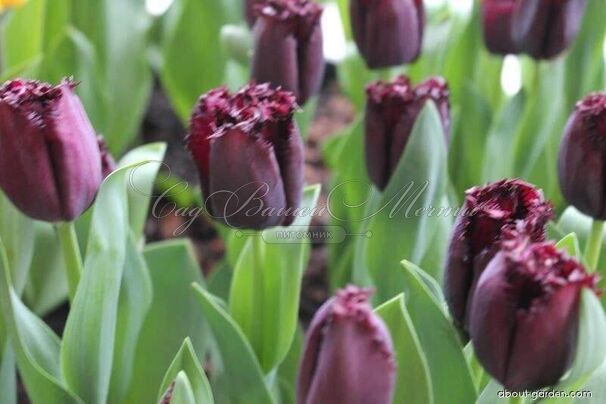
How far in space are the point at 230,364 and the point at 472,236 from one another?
0.20 meters

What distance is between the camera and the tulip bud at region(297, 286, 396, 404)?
1.27 feet

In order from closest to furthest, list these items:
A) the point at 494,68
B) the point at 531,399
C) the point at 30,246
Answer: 1. the point at 531,399
2. the point at 30,246
3. the point at 494,68

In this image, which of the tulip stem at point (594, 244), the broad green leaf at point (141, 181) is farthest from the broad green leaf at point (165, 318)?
the tulip stem at point (594, 244)

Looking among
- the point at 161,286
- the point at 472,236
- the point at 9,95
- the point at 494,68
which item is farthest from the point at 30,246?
the point at 494,68

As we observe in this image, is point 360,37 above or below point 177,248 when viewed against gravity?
above

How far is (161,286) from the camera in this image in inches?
28.1

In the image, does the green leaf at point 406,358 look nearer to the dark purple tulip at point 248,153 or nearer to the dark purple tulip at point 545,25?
the dark purple tulip at point 248,153

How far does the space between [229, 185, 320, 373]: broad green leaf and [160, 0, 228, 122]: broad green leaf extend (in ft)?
1.36

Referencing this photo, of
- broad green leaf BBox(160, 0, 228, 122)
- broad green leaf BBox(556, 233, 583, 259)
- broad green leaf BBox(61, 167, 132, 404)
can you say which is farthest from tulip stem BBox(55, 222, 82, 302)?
broad green leaf BBox(160, 0, 228, 122)

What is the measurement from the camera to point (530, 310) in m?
0.41

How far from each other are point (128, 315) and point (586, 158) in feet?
0.97

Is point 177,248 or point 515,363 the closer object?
point 515,363

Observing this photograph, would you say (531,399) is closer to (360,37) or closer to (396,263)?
(396,263)

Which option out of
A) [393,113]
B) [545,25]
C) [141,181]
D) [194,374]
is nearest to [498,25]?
[545,25]
